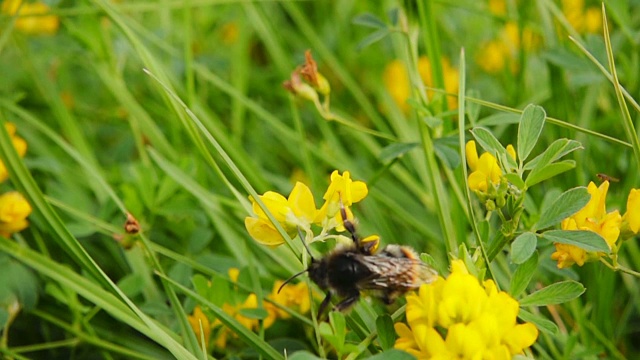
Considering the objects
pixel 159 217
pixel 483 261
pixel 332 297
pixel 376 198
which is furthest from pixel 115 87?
pixel 483 261

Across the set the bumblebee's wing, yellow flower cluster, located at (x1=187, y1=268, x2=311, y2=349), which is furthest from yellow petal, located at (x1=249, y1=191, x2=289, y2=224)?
yellow flower cluster, located at (x1=187, y1=268, x2=311, y2=349)

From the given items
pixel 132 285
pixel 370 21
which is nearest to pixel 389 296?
pixel 132 285

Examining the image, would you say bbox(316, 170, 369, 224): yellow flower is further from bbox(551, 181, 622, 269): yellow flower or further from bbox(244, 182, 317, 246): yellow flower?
bbox(551, 181, 622, 269): yellow flower

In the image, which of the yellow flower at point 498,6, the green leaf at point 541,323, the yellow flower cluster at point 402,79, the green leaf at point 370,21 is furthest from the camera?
the yellow flower at point 498,6

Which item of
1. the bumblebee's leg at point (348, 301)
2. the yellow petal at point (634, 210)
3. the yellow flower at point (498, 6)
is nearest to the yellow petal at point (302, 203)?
the bumblebee's leg at point (348, 301)

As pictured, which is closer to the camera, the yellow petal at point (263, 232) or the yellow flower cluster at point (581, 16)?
the yellow petal at point (263, 232)

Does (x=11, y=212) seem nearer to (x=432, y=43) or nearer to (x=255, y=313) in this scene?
(x=255, y=313)

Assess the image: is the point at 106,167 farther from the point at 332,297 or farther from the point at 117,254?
the point at 332,297

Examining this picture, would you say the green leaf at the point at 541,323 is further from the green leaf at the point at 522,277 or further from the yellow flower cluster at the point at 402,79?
the yellow flower cluster at the point at 402,79
